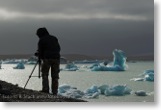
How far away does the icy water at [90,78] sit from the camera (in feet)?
19.1

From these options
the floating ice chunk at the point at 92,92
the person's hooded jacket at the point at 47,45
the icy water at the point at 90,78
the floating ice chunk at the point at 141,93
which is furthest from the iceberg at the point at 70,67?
the floating ice chunk at the point at 141,93

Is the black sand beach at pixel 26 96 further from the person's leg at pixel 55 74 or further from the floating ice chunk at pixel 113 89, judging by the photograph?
the floating ice chunk at pixel 113 89

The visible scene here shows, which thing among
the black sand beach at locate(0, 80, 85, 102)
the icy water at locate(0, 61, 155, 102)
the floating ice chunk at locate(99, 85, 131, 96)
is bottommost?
the black sand beach at locate(0, 80, 85, 102)

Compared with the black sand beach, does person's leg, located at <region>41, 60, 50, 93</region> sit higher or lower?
higher

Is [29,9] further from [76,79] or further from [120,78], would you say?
[120,78]

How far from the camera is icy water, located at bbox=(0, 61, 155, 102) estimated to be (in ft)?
19.1

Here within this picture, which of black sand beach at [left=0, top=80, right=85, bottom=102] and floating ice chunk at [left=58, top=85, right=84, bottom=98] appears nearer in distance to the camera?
black sand beach at [left=0, top=80, right=85, bottom=102]

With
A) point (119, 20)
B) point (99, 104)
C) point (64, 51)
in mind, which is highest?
point (119, 20)

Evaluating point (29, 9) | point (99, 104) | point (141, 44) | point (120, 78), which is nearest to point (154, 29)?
point (141, 44)

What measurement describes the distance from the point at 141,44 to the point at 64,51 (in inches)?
40.5

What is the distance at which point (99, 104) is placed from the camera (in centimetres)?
566

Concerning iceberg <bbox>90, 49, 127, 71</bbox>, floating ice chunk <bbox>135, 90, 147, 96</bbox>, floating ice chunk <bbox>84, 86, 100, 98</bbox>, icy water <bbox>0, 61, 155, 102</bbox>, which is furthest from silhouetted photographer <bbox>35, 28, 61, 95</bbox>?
floating ice chunk <bbox>135, 90, 147, 96</bbox>

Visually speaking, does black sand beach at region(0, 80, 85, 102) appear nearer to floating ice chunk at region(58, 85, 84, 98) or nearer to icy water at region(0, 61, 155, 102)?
floating ice chunk at region(58, 85, 84, 98)

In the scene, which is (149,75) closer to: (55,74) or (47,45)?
(55,74)
